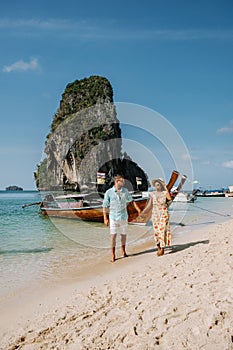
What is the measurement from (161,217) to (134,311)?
3454 millimetres

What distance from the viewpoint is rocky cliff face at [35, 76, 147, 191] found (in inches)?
3083

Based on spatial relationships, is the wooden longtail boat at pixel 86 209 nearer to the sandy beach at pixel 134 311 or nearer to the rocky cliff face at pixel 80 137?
the sandy beach at pixel 134 311

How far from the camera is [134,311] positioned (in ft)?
11.9

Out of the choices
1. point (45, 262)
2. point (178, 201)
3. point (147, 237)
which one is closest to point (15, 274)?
point (45, 262)

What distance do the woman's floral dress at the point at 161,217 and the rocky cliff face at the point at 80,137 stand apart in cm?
6559

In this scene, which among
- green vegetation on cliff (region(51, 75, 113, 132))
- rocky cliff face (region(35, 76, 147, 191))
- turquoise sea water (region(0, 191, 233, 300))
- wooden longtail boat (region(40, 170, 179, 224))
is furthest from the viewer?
green vegetation on cliff (region(51, 75, 113, 132))

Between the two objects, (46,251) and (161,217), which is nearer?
(161,217)

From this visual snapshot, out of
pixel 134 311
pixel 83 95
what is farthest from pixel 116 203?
pixel 83 95

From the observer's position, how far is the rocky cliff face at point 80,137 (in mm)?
78312

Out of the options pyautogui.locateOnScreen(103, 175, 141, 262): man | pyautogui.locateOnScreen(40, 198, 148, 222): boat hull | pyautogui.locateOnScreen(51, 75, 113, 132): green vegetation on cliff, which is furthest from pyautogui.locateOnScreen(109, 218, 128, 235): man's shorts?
pyautogui.locateOnScreen(51, 75, 113, 132): green vegetation on cliff

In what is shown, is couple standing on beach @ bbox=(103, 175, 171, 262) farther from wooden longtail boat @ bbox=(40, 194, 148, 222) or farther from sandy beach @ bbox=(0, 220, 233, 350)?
wooden longtail boat @ bbox=(40, 194, 148, 222)

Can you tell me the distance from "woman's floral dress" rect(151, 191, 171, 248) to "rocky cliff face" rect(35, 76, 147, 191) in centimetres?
6559

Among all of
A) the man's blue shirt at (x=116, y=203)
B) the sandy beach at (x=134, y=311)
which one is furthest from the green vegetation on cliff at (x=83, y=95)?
the sandy beach at (x=134, y=311)

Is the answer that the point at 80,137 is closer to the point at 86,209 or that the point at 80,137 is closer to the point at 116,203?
the point at 86,209
